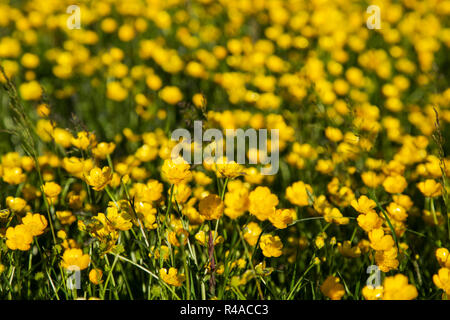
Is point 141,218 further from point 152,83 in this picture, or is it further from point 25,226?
point 152,83

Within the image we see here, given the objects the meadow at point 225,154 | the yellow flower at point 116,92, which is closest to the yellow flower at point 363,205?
the meadow at point 225,154

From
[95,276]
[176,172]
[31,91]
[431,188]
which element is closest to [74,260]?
[95,276]

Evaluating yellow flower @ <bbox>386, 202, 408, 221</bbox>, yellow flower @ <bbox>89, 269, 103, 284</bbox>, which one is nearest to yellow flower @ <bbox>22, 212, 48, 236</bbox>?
yellow flower @ <bbox>89, 269, 103, 284</bbox>

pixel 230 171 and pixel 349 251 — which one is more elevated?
pixel 230 171

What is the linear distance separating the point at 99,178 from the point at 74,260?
26 cm

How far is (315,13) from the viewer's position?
→ 3701 millimetres

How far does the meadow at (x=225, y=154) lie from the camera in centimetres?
150

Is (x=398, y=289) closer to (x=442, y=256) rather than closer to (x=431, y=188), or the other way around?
(x=442, y=256)

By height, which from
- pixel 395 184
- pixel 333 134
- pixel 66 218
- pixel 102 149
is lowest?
pixel 66 218

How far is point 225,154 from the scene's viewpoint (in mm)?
2289

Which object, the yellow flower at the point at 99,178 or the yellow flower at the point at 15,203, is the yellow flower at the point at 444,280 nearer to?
the yellow flower at the point at 99,178

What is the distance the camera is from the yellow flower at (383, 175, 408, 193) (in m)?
1.74

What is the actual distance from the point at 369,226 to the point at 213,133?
108 centimetres

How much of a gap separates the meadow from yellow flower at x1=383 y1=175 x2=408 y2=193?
0.10ft
